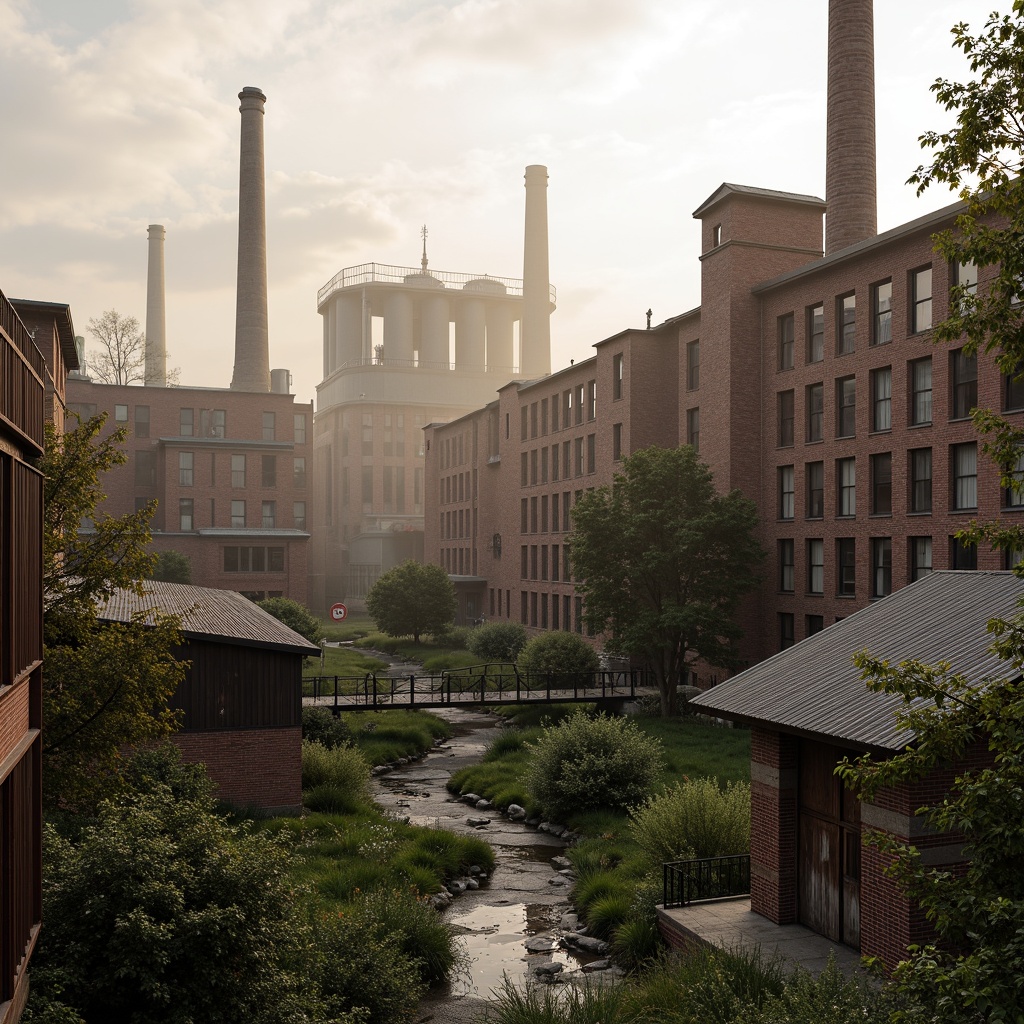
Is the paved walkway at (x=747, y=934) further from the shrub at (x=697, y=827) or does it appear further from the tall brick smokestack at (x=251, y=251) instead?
the tall brick smokestack at (x=251, y=251)

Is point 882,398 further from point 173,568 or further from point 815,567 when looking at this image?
point 173,568

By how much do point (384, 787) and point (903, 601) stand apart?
18032mm

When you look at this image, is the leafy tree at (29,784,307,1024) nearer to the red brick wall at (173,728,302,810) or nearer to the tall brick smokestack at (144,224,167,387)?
the red brick wall at (173,728,302,810)

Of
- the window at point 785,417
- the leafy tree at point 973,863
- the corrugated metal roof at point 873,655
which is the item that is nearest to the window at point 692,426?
the window at point 785,417

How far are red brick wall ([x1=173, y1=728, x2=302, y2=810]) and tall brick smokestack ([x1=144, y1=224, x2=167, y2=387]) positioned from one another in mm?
75664

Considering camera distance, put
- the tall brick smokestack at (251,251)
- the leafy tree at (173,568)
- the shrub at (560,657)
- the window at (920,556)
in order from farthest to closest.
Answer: the tall brick smokestack at (251,251), the leafy tree at (173,568), the shrub at (560,657), the window at (920,556)

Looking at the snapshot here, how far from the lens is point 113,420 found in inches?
3071

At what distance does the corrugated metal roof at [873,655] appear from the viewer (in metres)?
13.9

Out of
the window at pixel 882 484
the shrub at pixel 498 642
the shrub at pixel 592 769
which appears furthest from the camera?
the shrub at pixel 498 642

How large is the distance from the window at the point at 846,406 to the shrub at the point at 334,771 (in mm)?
21832

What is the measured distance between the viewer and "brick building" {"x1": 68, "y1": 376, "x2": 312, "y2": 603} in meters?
74.1

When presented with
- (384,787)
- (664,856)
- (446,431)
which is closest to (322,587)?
(446,431)

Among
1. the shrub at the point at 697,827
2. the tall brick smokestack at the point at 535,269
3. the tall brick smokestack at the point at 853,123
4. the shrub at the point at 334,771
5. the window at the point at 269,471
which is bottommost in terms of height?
the shrub at the point at 334,771

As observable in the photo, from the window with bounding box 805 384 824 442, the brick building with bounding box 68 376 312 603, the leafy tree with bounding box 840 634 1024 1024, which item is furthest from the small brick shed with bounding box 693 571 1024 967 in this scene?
the brick building with bounding box 68 376 312 603
